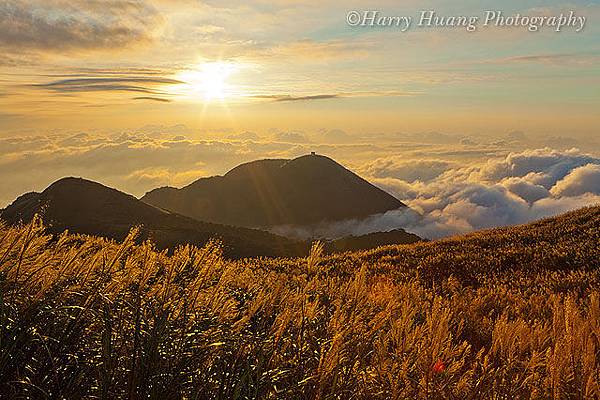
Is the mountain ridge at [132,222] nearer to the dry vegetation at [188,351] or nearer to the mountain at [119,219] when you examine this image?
the mountain at [119,219]

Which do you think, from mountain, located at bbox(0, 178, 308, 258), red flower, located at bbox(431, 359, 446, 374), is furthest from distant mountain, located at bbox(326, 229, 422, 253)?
red flower, located at bbox(431, 359, 446, 374)

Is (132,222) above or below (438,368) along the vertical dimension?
below

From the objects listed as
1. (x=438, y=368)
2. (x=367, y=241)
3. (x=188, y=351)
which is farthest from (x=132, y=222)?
(x=438, y=368)

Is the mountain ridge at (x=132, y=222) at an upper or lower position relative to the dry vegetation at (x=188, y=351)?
lower

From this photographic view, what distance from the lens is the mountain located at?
195 feet

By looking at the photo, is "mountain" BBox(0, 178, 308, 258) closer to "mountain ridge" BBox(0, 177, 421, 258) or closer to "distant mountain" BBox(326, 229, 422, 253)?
"mountain ridge" BBox(0, 177, 421, 258)

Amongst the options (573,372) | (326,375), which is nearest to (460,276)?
(573,372)

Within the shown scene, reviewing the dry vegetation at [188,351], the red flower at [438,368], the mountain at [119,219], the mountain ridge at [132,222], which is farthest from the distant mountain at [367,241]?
the red flower at [438,368]

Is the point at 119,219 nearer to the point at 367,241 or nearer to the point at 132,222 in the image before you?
the point at 132,222

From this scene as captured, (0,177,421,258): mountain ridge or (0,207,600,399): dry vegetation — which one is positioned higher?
(0,207,600,399): dry vegetation

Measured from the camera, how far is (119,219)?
73812 millimetres

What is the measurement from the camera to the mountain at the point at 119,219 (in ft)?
195

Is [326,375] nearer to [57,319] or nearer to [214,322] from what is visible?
[214,322]

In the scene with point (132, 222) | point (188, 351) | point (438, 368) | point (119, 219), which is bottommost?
point (119, 219)
